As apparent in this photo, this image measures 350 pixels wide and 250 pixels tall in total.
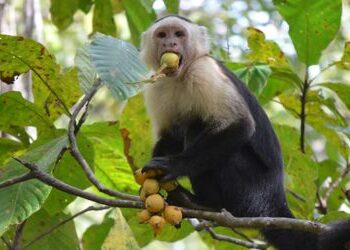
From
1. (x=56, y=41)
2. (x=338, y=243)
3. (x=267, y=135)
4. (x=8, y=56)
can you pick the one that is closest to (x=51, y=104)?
(x=8, y=56)

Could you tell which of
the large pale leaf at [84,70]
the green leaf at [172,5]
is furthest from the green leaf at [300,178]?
the large pale leaf at [84,70]

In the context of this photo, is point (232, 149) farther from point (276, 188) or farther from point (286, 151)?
point (286, 151)

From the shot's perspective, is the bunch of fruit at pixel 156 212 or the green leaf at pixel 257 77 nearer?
the bunch of fruit at pixel 156 212

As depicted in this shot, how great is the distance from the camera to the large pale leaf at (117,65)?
236 cm

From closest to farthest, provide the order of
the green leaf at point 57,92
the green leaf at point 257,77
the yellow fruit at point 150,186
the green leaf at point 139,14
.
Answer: the yellow fruit at point 150,186
the green leaf at point 57,92
the green leaf at point 257,77
the green leaf at point 139,14

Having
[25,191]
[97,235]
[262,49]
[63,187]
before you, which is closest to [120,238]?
[63,187]

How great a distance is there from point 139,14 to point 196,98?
0.64m

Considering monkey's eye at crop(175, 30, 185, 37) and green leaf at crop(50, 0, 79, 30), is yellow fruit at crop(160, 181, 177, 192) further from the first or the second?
green leaf at crop(50, 0, 79, 30)

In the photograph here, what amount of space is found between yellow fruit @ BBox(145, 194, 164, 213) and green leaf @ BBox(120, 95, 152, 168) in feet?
2.51

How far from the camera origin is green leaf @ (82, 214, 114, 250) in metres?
3.50

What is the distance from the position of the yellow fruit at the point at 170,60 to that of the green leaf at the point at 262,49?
0.63 m

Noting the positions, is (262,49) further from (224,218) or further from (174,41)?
(224,218)

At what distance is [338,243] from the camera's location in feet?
9.30

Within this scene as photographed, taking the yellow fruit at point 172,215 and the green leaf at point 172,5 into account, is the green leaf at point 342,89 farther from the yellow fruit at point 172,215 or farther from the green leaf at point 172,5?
the yellow fruit at point 172,215
